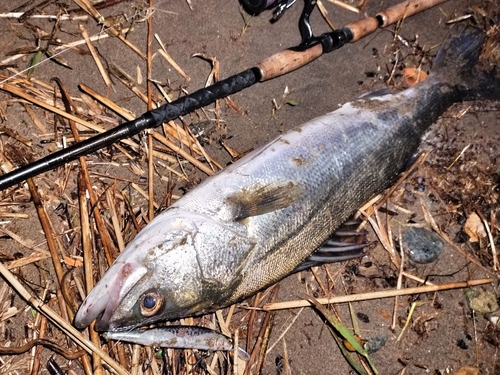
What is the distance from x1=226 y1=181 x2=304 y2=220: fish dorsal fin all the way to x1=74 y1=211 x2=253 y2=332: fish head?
4.4 inches

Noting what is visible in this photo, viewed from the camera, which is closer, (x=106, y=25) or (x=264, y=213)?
(x=264, y=213)

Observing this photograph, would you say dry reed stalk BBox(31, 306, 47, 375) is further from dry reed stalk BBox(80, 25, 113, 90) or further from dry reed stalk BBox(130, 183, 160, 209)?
dry reed stalk BBox(80, 25, 113, 90)

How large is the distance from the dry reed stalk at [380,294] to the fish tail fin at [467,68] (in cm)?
148

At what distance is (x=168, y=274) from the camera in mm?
2650

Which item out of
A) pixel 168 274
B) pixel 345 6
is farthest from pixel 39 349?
pixel 345 6

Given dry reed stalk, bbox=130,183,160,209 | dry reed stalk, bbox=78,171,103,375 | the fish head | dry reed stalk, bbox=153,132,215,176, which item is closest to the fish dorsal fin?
the fish head

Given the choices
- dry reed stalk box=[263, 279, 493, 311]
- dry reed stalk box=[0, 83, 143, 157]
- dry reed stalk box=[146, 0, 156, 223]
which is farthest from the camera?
dry reed stalk box=[263, 279, 493, 311]

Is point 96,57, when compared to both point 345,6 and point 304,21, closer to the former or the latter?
point 304,21

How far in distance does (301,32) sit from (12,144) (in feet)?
7.33

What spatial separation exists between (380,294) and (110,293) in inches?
80.8

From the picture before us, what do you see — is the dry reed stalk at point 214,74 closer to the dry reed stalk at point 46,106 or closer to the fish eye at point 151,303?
the dry reed stalk at point 46,106

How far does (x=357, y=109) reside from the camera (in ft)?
10.9

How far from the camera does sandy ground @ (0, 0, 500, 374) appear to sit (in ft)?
10.8

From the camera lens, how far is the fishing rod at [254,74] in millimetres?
2719
